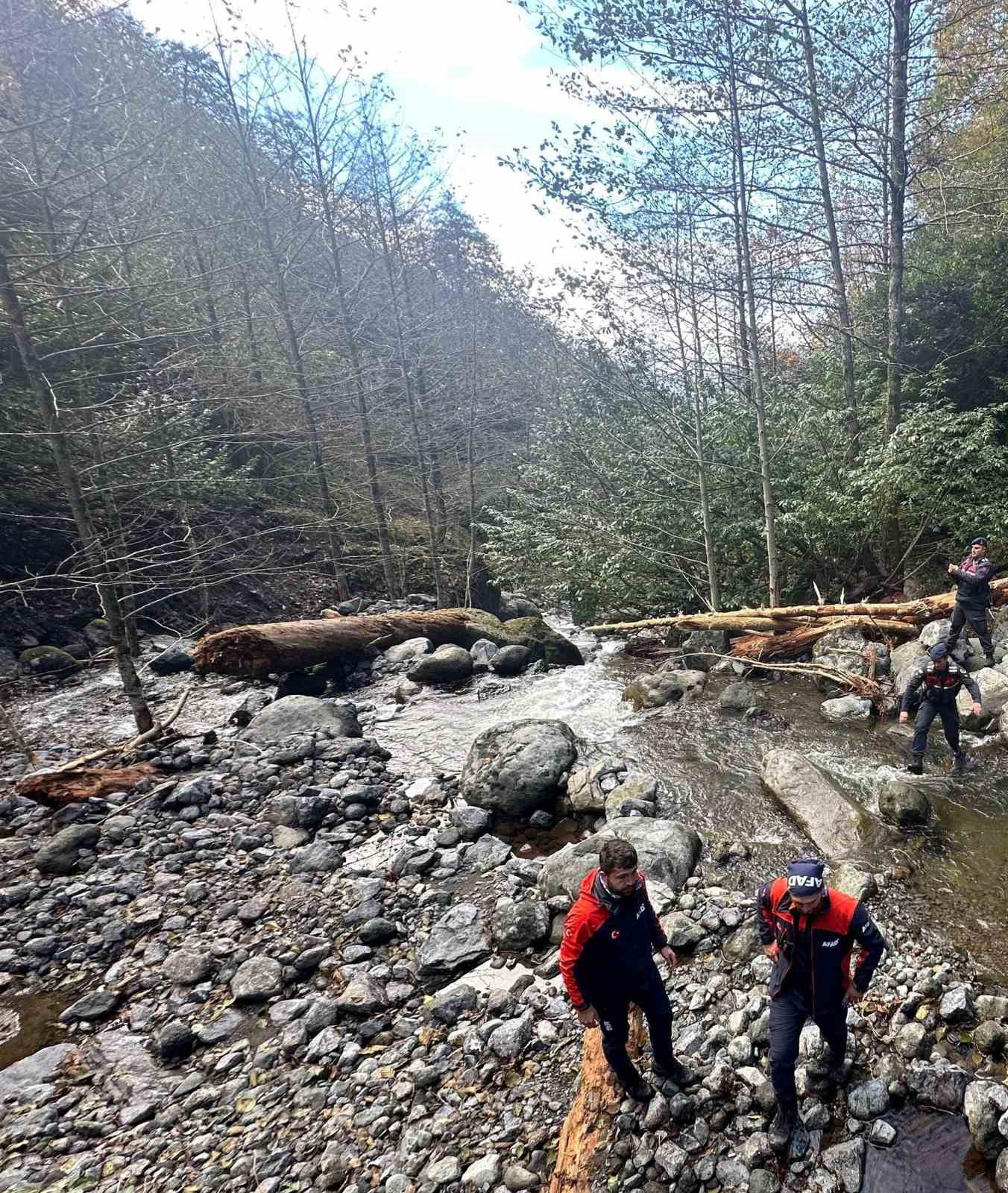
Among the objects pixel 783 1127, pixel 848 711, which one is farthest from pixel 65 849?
pixel 848 711

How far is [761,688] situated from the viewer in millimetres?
9758

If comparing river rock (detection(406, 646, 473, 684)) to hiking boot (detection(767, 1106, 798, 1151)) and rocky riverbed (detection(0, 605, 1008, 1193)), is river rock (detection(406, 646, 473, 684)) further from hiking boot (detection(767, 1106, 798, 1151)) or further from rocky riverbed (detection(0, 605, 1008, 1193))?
hiking boot (detection(767, 1106, 798, 1151))

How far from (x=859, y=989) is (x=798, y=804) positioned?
3219 millimetres

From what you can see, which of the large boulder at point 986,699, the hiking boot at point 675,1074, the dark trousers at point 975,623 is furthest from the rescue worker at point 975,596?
the hiking boot at point 675,1074

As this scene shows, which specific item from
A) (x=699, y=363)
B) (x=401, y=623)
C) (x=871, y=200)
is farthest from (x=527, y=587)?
(x=871, y=200)

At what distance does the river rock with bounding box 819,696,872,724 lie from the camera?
8216mm

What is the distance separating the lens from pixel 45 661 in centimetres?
1135

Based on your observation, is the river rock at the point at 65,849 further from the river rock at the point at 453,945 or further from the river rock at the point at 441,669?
the river rock at the point at 441,669

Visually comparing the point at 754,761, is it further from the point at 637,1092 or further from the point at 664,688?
the point at 637,1092

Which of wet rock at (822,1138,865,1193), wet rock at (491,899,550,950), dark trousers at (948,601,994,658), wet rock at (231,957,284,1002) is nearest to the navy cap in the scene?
wet rock at (822,1138,865,1193)

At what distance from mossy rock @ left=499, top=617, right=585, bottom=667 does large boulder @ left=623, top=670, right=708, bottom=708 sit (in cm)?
234

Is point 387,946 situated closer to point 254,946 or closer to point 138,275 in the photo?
point 254,946

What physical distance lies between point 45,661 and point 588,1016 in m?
12.8

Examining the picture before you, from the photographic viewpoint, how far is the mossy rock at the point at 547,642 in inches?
495
